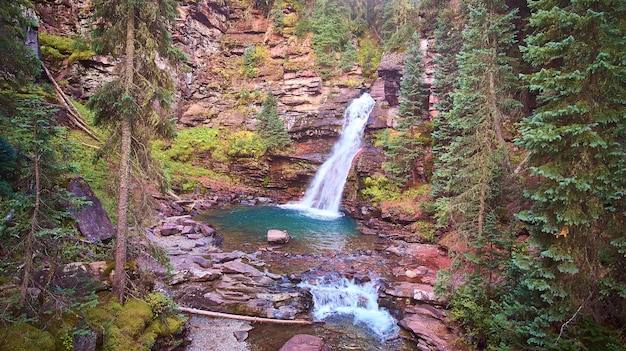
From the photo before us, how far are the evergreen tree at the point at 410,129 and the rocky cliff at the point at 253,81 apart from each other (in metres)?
2.70

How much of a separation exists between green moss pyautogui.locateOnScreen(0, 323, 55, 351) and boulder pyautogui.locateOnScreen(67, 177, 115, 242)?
3.70 metres

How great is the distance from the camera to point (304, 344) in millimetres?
7797

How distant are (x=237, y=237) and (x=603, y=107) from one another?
1544cm

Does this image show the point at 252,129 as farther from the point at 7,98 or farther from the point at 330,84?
the point at 7,98

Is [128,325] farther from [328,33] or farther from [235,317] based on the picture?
[328,33]

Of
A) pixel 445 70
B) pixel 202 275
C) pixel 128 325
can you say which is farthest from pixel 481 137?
pixel 128 325

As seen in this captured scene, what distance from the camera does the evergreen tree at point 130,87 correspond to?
6.89 metres

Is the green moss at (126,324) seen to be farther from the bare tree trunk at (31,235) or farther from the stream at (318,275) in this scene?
the stream at (318,275)

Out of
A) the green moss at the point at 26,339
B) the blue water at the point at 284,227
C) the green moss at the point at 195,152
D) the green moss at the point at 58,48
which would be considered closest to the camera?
the green moss at the point at 26,339

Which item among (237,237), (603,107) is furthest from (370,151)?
(603,107)

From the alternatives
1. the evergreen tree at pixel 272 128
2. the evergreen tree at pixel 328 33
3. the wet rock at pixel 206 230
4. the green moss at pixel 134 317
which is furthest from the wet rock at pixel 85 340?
the evergreen tree at pixel 328 33

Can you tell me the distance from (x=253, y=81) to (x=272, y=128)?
28.9 ft

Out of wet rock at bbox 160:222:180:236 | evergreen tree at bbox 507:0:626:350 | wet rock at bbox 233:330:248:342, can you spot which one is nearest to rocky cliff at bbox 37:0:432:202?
wet rock at bbox 160:222:180:236

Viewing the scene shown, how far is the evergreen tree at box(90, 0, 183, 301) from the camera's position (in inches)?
271
